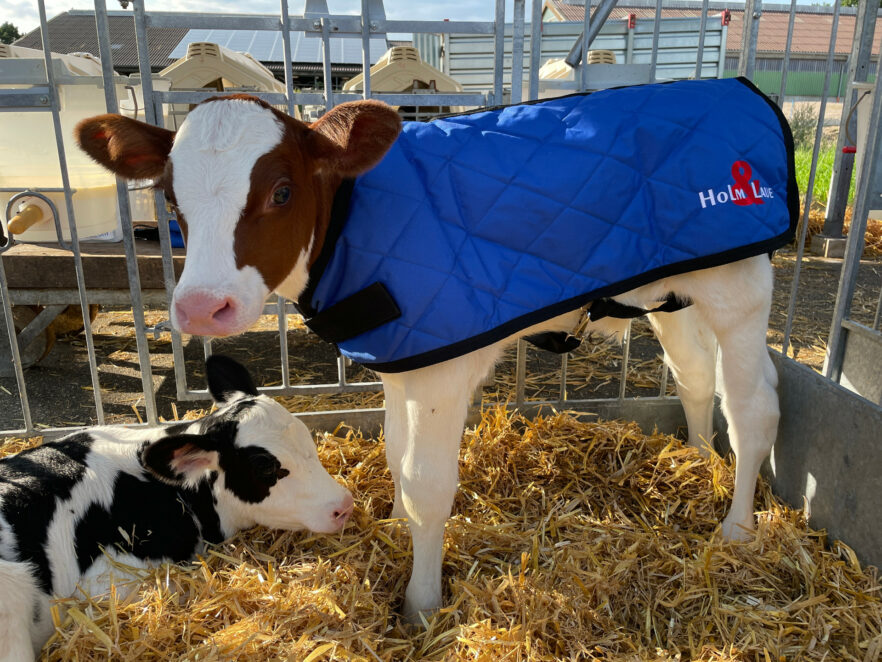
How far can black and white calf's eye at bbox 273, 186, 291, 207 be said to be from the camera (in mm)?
1754

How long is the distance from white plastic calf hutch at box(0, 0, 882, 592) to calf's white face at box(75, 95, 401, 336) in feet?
4.18

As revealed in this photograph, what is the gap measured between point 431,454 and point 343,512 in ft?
2.02

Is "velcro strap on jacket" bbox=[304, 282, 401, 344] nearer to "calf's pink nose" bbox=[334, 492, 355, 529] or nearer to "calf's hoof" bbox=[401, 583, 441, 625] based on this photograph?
"calf's pink nose" bbox=[334, 492, 355, 529]

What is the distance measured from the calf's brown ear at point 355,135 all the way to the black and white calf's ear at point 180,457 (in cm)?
106

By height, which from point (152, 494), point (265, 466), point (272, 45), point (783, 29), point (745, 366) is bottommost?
point (152, 494)

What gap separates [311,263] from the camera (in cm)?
200

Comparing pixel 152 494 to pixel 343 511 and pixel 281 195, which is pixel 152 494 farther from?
pixel 281 195

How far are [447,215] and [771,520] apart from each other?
5.90 feet

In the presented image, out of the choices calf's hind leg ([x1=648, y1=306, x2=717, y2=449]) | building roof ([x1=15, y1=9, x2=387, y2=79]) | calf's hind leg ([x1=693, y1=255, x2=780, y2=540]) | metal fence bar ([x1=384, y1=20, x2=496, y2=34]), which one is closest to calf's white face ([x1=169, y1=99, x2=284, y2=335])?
calf's hind leg ([x1=693, y1=255, x2=780, y2=540])

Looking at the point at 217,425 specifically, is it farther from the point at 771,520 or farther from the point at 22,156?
the point at 22,156

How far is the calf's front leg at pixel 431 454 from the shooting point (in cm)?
204

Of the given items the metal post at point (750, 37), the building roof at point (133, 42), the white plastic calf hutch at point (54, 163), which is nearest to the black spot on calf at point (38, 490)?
the white plastic calf hutch at point (54, 163)

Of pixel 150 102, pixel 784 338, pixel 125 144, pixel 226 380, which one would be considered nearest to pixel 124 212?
pixel 150 102

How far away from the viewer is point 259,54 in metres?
13.5
